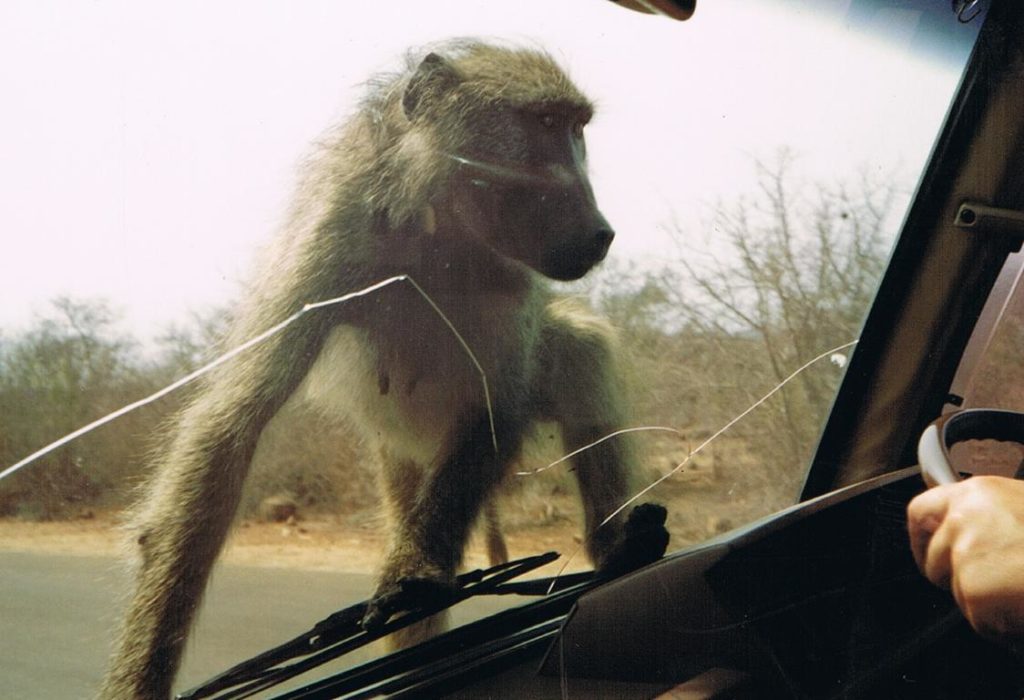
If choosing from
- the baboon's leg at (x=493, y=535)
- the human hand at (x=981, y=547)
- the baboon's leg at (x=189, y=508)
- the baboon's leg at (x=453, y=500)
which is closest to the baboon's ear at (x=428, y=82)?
the baboon's leg at (x=189, y=508)

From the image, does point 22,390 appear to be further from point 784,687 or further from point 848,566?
point 848,566

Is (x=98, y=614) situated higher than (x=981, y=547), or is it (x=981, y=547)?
(x=981, y=547)

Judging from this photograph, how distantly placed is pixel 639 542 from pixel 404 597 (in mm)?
741

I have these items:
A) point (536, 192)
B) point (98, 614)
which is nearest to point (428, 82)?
point (536, 192)

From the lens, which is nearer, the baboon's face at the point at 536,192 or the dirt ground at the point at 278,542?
the dirt ground at the point at 278,542

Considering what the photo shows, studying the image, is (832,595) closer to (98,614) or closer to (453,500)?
(453,500)

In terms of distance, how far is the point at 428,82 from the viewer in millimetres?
2389

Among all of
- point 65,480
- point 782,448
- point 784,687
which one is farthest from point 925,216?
point 65,480

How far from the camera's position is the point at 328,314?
7.67ft

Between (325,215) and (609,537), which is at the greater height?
(325,215)

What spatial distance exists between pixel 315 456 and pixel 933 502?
1240 millimetres

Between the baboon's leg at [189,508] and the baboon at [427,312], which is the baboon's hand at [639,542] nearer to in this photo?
the baboon at [427,312]

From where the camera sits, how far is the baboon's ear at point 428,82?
91.6 inches

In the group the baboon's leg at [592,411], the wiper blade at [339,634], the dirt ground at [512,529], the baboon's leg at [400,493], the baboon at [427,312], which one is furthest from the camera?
the baboon's leg at [592,411]
